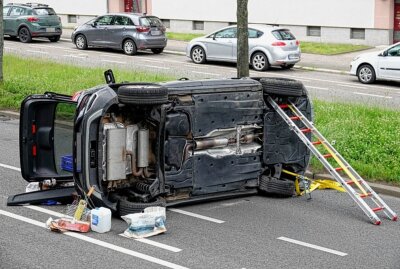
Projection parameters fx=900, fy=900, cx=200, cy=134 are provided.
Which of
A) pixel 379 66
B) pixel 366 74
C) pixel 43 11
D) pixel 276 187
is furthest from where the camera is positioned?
pixel 43 11

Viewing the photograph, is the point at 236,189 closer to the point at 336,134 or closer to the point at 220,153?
the point at 220,153

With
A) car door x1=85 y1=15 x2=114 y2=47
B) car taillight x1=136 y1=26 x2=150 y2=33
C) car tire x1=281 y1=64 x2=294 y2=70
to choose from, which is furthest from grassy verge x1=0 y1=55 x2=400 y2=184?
car door x1=85 y1=15 x2=114 y2=47

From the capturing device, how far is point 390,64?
25562mm

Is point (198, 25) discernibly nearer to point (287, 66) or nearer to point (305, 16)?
point (305, 16)

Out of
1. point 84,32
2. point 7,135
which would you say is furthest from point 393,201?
point 84,32

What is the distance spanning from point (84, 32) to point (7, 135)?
18.3 meters

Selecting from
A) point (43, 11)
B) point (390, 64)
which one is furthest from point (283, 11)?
point (390, 64)

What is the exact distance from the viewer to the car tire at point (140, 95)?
10.4 m

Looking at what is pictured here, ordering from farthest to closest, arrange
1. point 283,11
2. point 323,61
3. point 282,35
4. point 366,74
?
point 283,11 < point 323,61 < point 282,35 < point 366,74

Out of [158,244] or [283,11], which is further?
[283,11]

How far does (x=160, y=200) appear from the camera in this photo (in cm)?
1085

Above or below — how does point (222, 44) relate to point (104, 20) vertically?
below

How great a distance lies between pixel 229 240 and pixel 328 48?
2532 cm

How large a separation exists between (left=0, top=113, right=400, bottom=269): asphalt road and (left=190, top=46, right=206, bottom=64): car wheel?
62.6 feet
